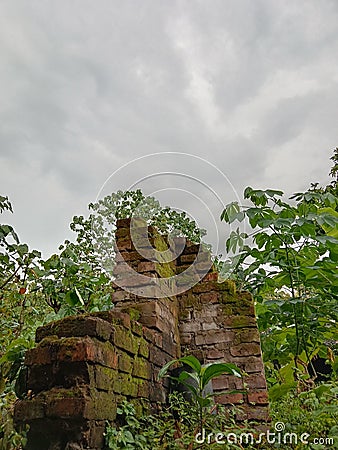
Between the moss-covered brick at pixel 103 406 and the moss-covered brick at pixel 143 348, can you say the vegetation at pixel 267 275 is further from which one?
the moss-covered brick at pixel 103 406

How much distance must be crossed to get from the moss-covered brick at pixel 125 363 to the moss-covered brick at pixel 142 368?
57 millimetres

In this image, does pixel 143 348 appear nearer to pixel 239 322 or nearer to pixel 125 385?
pixel 125 385

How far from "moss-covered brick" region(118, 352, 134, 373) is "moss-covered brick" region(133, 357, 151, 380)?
6 cm

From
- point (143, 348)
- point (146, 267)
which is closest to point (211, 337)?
point (146, 267)

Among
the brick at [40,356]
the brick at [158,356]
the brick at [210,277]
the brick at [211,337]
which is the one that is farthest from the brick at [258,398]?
the brick at [40,356]

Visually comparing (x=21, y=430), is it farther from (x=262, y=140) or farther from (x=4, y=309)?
(x=262, y=140)

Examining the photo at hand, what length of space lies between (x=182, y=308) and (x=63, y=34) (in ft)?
7.34

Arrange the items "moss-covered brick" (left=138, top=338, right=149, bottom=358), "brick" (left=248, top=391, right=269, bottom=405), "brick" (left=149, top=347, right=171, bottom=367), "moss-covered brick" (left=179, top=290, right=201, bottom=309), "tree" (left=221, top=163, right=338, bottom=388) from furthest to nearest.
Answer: "moss-covered brick" (left=179, top=290, right=201, bottom=309) < "brick" (left=248, top=391, right=269, bottom=405) < "tree" (left=221, top=163, right=338, bottom=388) < "brick" (left=149, top=347, right=171, bottom=367) < "moss-covered brick" (left=138, top=338, right=149, bottom=358)

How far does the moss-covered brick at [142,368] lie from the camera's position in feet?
6.01

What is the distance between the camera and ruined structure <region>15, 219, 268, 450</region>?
131 cm

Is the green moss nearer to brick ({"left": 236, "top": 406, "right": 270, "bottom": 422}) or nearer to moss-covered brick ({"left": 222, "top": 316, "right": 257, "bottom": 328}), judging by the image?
moss-covered brick ({"left": 222, "top": 316, "right": 257, "bottom": 328})

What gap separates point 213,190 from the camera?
2510mm

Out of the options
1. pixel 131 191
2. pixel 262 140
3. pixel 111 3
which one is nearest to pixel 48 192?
pixel 131 191

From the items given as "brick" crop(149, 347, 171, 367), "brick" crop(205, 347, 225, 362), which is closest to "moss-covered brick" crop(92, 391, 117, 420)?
"brick" crop(149, 347, 171, 367)
